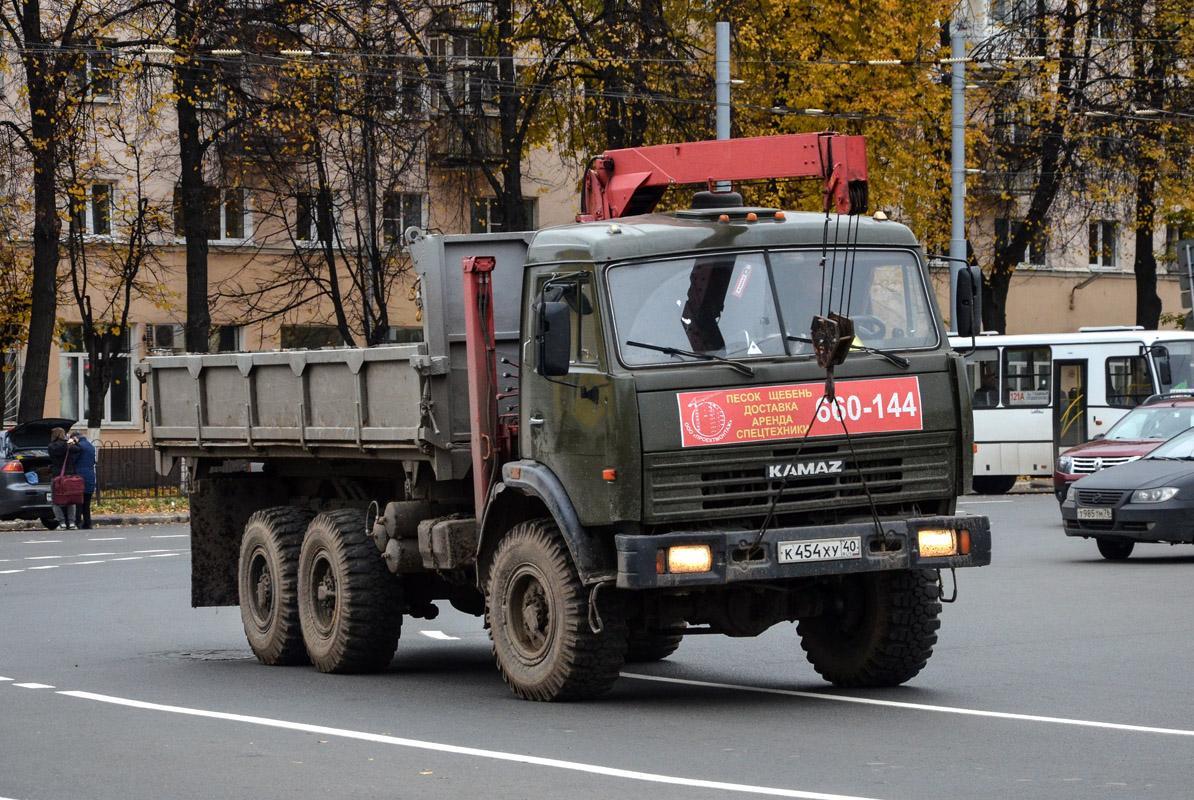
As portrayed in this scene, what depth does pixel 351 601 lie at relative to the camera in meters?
12.6

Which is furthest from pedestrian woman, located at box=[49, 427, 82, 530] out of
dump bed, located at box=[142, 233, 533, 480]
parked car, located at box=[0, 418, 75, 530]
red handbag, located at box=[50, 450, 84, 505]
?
dump bed, located at box=[142, 233, 533, 480]

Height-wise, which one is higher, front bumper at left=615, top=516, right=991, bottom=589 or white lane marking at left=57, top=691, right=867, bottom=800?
front bumper at left=615, top=516, right=991, bottom=589

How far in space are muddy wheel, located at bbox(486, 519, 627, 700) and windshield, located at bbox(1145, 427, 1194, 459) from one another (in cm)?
1266

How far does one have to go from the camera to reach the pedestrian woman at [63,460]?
3153 centimetres

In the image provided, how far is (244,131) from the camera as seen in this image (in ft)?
120

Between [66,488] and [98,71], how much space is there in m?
7.89

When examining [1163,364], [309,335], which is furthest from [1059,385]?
[309,335]

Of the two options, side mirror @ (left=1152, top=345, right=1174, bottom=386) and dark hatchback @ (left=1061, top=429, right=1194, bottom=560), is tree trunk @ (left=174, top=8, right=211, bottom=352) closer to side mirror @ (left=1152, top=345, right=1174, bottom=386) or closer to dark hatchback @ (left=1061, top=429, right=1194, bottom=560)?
side mirror @ (left=1152, top=345, right=1174, bottom=386)

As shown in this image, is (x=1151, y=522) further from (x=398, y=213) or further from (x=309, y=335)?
(x=309, y=335)

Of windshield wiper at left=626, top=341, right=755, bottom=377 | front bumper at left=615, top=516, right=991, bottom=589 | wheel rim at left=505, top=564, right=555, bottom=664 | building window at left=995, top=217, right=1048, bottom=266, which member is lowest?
wheel rim at left=505, top=564, right=555, bottom=664

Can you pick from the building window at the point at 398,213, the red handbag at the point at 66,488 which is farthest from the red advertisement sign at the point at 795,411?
the building window at the point at 398,213

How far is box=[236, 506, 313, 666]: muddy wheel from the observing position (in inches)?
533

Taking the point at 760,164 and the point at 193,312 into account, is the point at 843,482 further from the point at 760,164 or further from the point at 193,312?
the point at 193,312

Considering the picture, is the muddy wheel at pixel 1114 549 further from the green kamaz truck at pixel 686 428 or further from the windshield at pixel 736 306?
the windshield at pixel 736 306
